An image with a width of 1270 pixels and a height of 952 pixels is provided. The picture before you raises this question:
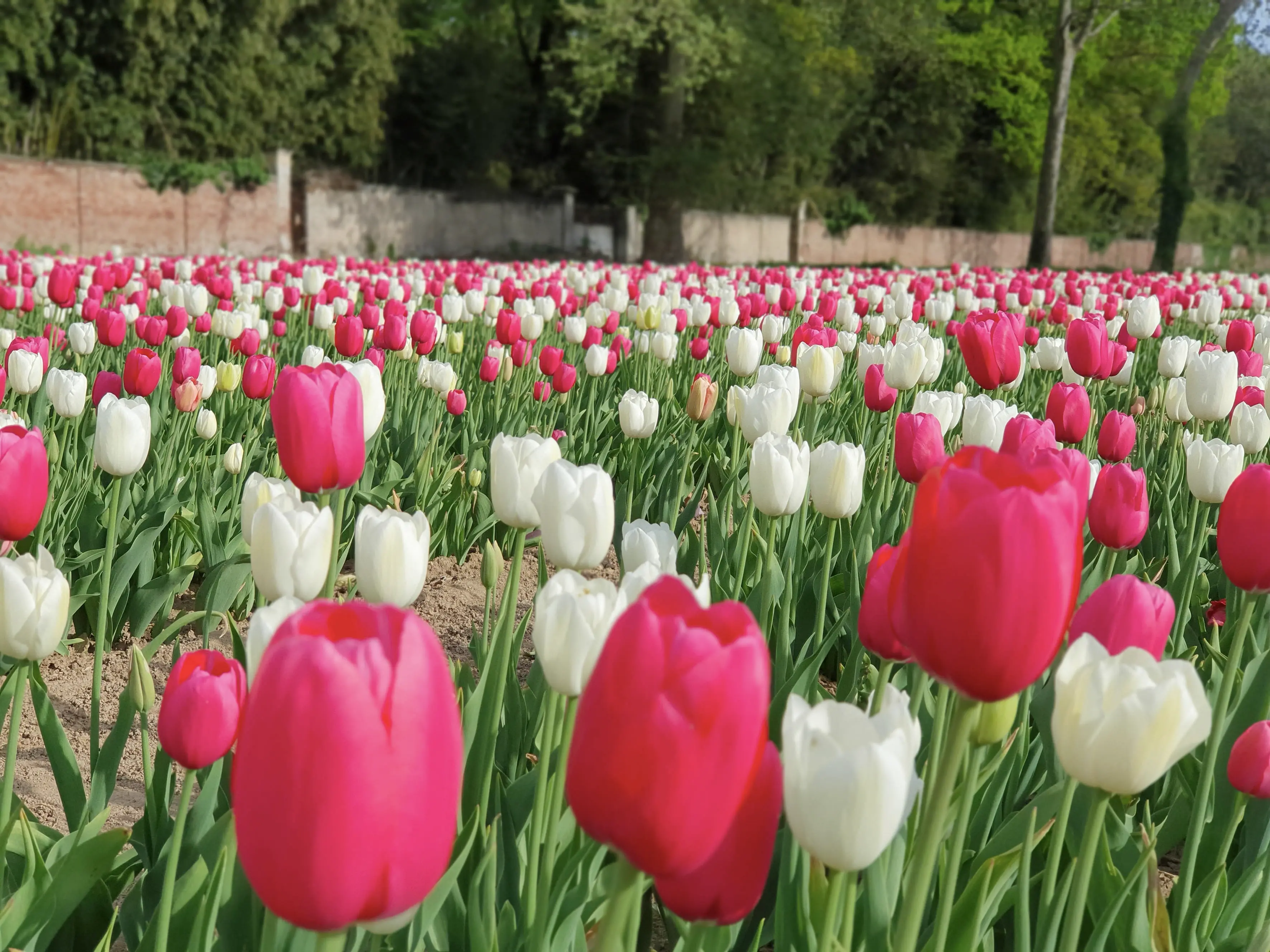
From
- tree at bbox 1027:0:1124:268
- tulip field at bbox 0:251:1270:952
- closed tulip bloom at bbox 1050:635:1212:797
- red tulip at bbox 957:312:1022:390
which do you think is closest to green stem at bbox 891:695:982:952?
tulip field at bbox 0:251:1270:952

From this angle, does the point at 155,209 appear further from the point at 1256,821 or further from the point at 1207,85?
the point at 1207,85

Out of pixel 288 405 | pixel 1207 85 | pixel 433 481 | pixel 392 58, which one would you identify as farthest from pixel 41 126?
pixel 1207 85

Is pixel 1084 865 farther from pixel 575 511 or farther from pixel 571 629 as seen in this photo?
pixel 575 511

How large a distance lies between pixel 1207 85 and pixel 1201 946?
39.9 metres

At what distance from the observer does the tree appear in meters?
25.3

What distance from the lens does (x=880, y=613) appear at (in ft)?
4.52

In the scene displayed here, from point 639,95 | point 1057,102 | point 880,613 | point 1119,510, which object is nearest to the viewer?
point 880,613

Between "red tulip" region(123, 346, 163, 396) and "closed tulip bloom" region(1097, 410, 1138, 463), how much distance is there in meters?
2.41

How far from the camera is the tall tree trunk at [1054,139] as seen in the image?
25312mm

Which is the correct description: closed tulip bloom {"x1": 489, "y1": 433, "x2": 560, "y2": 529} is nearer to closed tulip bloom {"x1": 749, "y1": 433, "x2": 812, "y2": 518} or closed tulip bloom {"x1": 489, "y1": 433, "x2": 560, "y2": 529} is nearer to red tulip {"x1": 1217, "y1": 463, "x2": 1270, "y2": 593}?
closed tulip bloom {"x1": 749, "y1": 433, "x2": 812, "y2": 518}

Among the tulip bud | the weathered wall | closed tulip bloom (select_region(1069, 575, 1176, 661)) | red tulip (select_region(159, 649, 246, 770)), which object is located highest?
the weathered wall

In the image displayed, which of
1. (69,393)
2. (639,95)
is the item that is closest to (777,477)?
(69,393)

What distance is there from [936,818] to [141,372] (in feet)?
9.45

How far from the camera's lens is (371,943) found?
1102 millimetres
